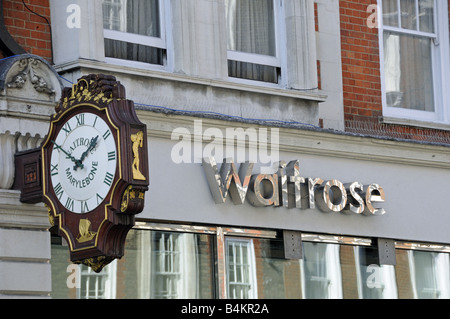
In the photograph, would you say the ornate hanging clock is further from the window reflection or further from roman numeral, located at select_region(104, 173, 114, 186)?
the window reflection

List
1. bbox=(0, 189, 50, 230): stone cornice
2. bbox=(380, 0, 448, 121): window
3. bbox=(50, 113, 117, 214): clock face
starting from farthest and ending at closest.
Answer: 1. bbox=(380, 0, 448, 121): window
2. bbox=(0, 189, 50, 230): stone cornice
3. bbox=(50, 113, 117, 214): clock face

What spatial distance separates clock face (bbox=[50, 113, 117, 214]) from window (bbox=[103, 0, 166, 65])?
207 cm

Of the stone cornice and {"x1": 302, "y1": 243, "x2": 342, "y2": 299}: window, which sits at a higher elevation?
the stone cornice

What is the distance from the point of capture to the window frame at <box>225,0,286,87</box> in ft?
46.4

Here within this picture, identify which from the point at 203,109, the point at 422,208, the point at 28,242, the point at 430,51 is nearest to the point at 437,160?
the point at 422,208

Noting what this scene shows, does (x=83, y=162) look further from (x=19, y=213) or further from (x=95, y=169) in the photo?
(x=19, y=213)

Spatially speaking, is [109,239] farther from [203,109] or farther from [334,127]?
[334,127]

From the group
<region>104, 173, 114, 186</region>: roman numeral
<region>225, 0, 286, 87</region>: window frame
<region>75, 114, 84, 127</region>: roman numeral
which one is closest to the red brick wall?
<region>75, 114, 84, 127</region>: roman numeral

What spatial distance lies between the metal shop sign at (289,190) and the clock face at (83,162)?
7.48 feet

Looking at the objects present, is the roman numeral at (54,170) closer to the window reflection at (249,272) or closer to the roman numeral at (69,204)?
the roman numeral at (69,204)

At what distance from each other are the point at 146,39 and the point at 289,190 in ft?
6.89

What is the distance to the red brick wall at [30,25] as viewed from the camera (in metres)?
12.5

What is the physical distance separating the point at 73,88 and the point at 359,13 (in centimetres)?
493
